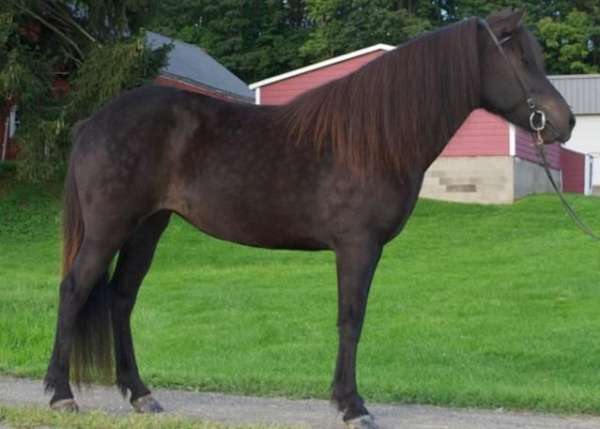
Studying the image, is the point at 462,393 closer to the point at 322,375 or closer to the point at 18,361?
the point at 322,375

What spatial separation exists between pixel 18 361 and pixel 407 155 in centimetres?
530

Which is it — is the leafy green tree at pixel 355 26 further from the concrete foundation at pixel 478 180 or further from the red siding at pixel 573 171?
the concrete foundation at pixel 478 180

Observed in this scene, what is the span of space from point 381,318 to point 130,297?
682 centimetres

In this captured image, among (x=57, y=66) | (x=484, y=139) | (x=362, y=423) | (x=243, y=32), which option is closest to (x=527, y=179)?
(x=484, y=139)

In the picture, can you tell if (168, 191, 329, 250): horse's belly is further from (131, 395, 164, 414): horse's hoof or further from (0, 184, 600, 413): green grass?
(0, 184, 600, 413): green grass

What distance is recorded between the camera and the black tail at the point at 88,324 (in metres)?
6.08

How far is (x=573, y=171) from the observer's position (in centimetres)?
3928

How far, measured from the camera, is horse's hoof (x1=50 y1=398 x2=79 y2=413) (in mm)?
5840

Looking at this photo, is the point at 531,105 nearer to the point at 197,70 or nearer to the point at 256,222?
the point at 256,222

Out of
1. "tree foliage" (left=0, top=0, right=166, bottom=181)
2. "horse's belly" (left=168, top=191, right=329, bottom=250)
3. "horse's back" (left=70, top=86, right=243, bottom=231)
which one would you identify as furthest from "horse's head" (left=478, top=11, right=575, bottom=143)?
"tree foliage" (left=0, top=0, right=166, bottom=181)

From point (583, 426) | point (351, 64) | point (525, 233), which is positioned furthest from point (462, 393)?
point (351, 64)

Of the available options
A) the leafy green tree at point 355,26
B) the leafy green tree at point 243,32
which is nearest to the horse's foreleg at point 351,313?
the leafy green tree at point 355,26

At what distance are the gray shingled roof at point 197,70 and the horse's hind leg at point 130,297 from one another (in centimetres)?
2872

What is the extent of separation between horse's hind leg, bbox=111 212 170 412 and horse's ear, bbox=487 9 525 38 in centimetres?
244
